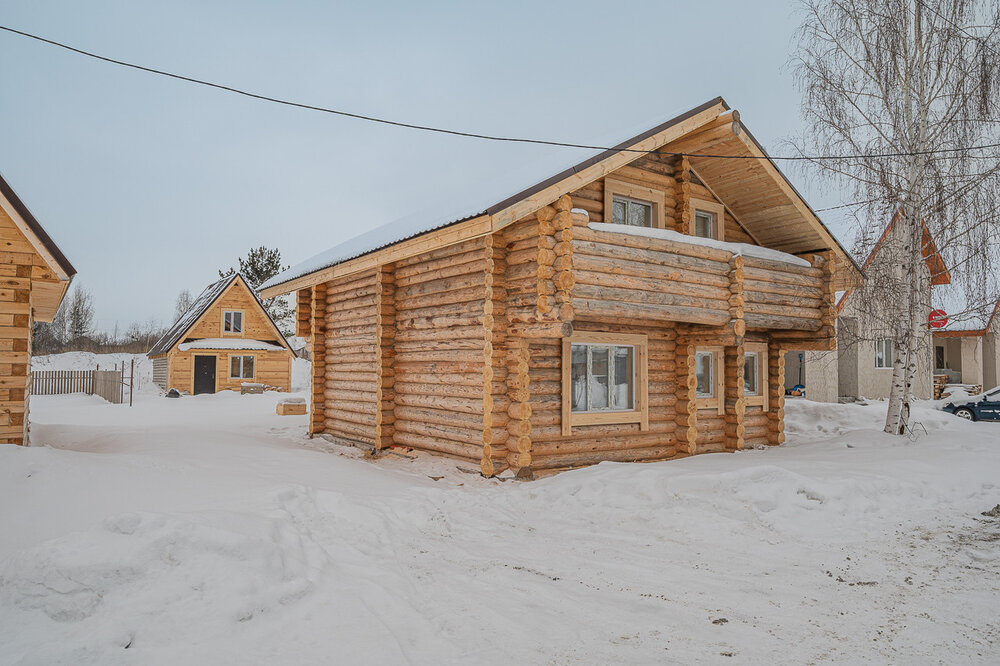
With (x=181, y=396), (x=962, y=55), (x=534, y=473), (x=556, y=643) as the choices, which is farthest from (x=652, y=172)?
(x=181, y=396)

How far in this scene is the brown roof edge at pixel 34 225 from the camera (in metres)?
8.51

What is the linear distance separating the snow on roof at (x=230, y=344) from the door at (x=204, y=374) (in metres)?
1.34

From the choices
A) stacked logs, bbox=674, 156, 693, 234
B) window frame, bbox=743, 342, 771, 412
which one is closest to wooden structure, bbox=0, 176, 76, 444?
stacked logs, bbox=674, 156, 693, 234

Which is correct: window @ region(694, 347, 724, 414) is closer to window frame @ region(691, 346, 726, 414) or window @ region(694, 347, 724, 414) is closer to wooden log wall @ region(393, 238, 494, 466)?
window frame @ region(691, 346, 726, 414)

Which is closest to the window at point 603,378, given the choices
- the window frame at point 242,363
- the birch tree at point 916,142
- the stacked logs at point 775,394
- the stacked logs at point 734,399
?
the stacked logs at point 734,399

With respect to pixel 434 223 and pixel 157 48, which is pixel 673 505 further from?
pixel 157 48

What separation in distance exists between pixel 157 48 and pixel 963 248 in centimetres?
1661

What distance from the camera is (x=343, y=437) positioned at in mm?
14680

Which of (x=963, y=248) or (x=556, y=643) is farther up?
(x=963, y=248)

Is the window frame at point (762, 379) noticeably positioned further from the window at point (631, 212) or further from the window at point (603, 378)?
the window at point (631, 212)

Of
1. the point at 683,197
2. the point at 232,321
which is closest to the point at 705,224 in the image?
the point at 683,197

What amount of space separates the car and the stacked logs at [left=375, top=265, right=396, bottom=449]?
1701 centimetres

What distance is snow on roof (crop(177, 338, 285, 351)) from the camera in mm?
29884

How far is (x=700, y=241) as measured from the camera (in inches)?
450
